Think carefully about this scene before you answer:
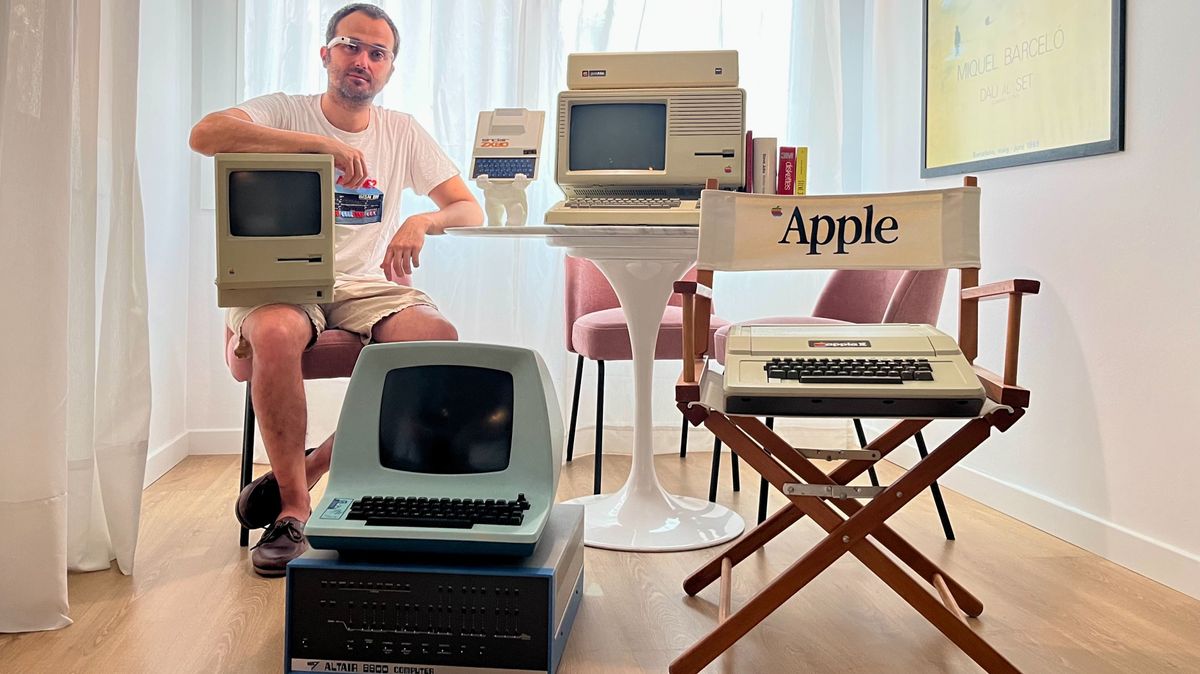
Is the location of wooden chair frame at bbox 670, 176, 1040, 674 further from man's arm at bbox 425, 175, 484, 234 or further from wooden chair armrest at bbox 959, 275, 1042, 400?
man's arm at bbox 425, 175, 484, 234

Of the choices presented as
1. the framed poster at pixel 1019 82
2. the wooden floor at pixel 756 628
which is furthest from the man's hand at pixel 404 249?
the framed poster at pixel 1019 82

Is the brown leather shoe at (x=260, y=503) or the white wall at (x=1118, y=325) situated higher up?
the white wall at (x=1118, y=325)

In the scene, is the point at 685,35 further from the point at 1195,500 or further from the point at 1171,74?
the point at 1195,500

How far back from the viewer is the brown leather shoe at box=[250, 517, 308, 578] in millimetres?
2064

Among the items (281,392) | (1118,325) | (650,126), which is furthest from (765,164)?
(281,392)

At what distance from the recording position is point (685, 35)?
357cm

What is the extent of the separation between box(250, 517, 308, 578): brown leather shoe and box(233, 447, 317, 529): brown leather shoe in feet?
0.20

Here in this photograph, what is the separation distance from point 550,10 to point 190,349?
5.81 ft

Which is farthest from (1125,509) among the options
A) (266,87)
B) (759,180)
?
(266,87)

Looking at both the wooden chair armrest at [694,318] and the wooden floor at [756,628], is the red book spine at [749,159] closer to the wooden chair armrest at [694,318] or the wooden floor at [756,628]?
the wooden chair armrest at [694,318]

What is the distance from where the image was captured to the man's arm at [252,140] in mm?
2273

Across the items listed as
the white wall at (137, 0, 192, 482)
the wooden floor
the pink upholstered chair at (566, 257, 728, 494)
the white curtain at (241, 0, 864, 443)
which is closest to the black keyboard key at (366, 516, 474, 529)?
the wooden floor

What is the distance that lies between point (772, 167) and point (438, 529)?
1.40m

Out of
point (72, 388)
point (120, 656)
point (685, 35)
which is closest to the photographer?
point (120, 656)
